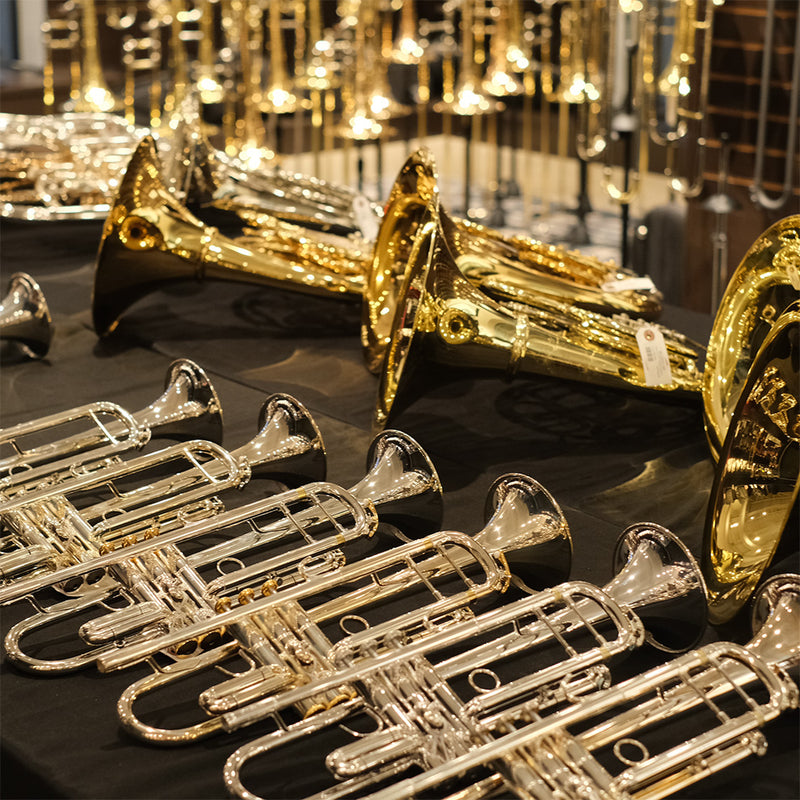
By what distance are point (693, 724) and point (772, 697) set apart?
4.4 inches

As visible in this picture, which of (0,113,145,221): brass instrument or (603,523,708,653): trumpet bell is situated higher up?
(0,113,145,221): brass instrument

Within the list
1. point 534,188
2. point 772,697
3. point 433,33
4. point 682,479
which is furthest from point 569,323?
point 433,33

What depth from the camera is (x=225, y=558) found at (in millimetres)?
1615

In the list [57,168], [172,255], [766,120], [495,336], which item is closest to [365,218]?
[172,255]

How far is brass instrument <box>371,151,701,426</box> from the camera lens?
192 cm

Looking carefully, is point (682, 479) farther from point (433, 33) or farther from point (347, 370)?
point (433, 33)

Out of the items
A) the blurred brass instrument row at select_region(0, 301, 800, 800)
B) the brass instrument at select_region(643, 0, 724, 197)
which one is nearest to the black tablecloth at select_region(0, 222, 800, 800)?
the blurred brass instrument row at select_region(0, 301, 800, 800)

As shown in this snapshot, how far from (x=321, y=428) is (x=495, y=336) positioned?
1.25 feet

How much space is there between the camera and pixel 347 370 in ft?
7.89

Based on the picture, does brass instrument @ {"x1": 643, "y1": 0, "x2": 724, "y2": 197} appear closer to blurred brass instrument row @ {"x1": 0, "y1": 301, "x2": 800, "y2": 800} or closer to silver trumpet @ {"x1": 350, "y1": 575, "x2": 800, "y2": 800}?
blurred brass instrument row @ {"x1": 0, "y1": 301, "x2": 800, "y2": 800}

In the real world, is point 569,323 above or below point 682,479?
above

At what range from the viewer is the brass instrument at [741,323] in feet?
5.88

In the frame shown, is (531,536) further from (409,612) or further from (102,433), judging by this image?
(102,433)

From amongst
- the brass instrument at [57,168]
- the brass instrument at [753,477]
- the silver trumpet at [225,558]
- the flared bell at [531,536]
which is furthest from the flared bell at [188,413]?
the brass instrument at [57,168]
